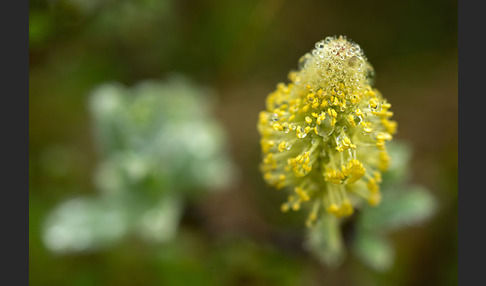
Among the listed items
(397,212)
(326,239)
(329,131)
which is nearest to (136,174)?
(326,239)

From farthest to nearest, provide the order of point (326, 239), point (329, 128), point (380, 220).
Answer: point (380, 220) → point (326, 239) → point (329, 128)

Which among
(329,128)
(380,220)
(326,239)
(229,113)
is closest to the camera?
(329,128)

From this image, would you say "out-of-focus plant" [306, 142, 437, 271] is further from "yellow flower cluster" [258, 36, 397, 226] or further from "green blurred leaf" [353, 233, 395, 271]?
"yellow flower cluster" [258, 36, 397, 226]

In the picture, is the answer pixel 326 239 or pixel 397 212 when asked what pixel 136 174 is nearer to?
pixel 326 239

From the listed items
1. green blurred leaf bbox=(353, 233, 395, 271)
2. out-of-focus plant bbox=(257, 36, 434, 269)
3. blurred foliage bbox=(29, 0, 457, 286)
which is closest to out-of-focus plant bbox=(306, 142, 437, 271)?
green blurred leaf bbox=(353, 233, 395, 271)

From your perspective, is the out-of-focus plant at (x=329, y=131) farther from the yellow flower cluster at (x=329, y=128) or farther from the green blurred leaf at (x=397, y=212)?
the green blurred leaf at (x=397, y=212)

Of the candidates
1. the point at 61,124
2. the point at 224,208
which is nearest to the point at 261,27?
the point at 224,208

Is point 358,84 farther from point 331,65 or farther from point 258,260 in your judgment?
point 258,260
